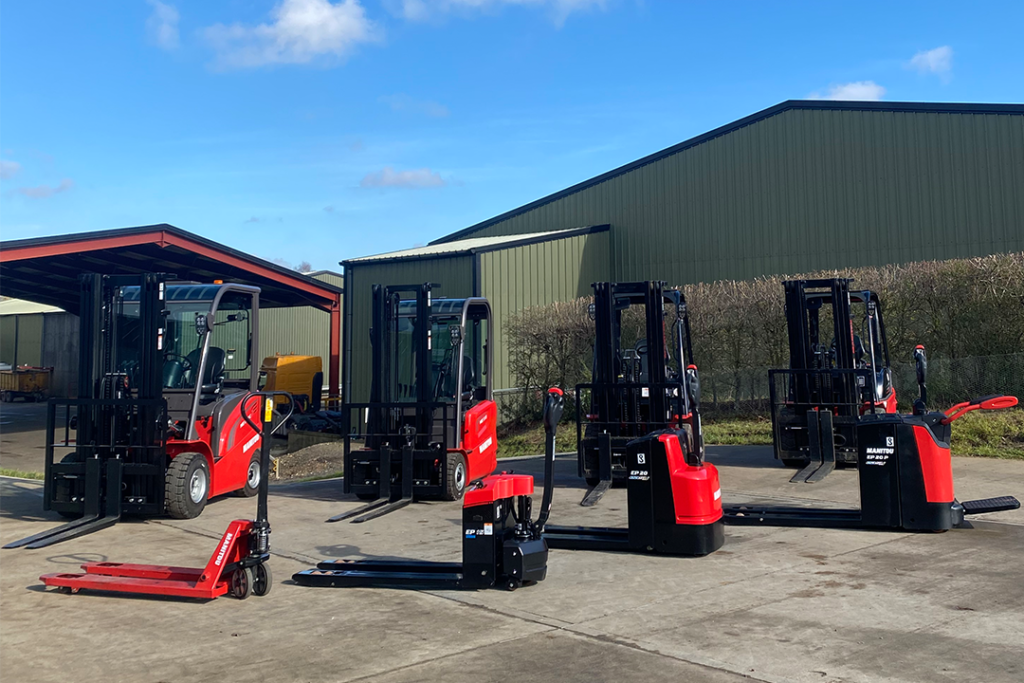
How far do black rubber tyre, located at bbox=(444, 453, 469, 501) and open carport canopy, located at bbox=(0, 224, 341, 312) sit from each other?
11.1m

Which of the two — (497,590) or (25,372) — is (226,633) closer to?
(497,590)

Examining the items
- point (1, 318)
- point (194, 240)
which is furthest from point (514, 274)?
point (1, 318)

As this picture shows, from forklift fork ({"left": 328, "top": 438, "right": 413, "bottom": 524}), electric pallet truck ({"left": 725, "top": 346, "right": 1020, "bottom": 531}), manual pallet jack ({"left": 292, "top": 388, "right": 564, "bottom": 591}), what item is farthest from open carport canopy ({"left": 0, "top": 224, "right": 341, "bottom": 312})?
electric pallet truck ({"left": 725, "top": 346, "right": 1020, "bottom": 531})

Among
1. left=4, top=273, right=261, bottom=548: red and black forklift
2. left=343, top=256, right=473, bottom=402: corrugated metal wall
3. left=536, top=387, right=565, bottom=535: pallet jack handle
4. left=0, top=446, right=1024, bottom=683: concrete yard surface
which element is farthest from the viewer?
left=343, top=256, right=473, bottom=402: corrugated metal wall

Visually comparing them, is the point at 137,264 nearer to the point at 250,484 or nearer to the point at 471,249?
the point at 471,249

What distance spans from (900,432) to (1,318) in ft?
173

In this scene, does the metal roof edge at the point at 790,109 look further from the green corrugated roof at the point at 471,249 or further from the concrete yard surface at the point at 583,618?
the concrete yard surface at the point at 583,618

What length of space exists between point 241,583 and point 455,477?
15.0 feet

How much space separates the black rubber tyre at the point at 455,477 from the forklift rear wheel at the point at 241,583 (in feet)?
14.0

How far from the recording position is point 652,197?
25000mm

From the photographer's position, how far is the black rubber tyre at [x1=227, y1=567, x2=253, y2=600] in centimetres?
638

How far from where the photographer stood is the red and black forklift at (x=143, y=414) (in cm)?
945

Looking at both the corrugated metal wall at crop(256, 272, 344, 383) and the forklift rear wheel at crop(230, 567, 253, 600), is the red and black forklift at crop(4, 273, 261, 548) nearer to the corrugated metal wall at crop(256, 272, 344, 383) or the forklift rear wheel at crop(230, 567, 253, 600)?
the forklift rear wheel at crop(230, 567, 253, 600)

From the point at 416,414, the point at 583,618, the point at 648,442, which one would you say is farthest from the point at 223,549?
the point at 416,414
